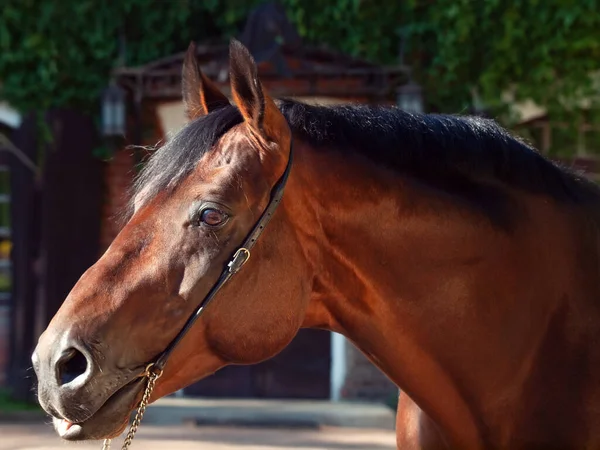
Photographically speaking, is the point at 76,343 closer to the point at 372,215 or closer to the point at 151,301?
the point at 151,301

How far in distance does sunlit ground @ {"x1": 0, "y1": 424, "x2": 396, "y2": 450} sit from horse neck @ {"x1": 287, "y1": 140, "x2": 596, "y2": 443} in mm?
4212

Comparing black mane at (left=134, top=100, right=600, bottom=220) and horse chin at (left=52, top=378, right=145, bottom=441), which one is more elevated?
black mane at (left=134, top=100, right=600, bottom=220)

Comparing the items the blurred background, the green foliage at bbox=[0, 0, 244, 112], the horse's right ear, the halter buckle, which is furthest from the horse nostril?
the green foliage at bbox=[0, 0, 244, 112]

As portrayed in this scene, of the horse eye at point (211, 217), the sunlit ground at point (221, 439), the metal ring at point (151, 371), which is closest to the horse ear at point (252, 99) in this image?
the horse eye at point (211, 217)

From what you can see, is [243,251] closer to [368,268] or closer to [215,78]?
[368,268]

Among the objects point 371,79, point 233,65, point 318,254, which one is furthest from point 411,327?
point 371,79

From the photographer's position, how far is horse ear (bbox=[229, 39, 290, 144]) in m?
1.79

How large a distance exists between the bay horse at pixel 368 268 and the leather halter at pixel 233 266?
0.01 meters

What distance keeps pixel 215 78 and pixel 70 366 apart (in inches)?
213

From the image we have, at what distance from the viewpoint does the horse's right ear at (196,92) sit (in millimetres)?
2113

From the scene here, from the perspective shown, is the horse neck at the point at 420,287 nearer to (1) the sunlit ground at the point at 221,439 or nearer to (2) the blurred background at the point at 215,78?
(1) the sunlit ground at the point at 221,439

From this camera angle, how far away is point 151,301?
1750 mm

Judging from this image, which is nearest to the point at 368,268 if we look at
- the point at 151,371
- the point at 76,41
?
the point at 151,371

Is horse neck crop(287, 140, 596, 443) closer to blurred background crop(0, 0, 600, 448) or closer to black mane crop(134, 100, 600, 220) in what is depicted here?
black mane crop(134, 100, 600, 220)
